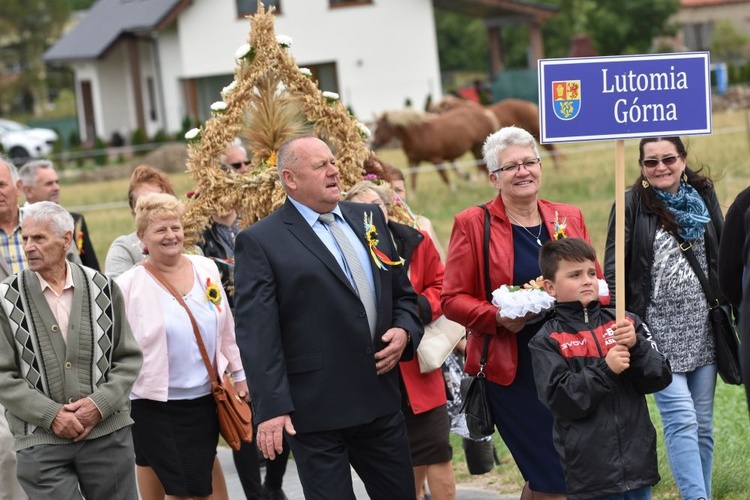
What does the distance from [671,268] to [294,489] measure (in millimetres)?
3099

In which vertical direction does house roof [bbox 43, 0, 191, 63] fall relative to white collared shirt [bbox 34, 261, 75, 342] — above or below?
above

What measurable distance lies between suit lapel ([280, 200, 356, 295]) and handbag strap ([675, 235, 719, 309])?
195 cm

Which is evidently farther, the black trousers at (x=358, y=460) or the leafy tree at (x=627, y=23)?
the leafy tree at (x=627, y=23)

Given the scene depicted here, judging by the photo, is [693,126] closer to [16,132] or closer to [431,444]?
[431,444]

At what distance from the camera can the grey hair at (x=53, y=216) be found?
6.12 meters

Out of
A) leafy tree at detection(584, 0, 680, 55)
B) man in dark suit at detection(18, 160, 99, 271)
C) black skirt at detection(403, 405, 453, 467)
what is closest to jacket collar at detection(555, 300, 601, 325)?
black skirt at detection(403, 405, 453, 467)

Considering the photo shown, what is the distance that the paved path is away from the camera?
7785mm

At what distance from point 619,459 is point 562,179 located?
18.6m

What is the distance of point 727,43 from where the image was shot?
65812 mm

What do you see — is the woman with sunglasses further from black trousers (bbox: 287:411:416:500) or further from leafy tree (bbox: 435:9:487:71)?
leafy tree (bbox: 435:9:487:71)

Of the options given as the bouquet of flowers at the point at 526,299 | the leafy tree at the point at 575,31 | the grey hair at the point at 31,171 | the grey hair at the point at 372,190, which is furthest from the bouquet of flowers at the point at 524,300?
the leafy tree at the point at 575,31

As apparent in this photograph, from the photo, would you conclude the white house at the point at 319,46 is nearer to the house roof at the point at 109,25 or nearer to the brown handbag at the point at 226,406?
the house roof at the point at 109,25

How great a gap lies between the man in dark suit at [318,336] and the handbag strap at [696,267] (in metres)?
1.71

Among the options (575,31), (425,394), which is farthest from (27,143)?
(425,394)
